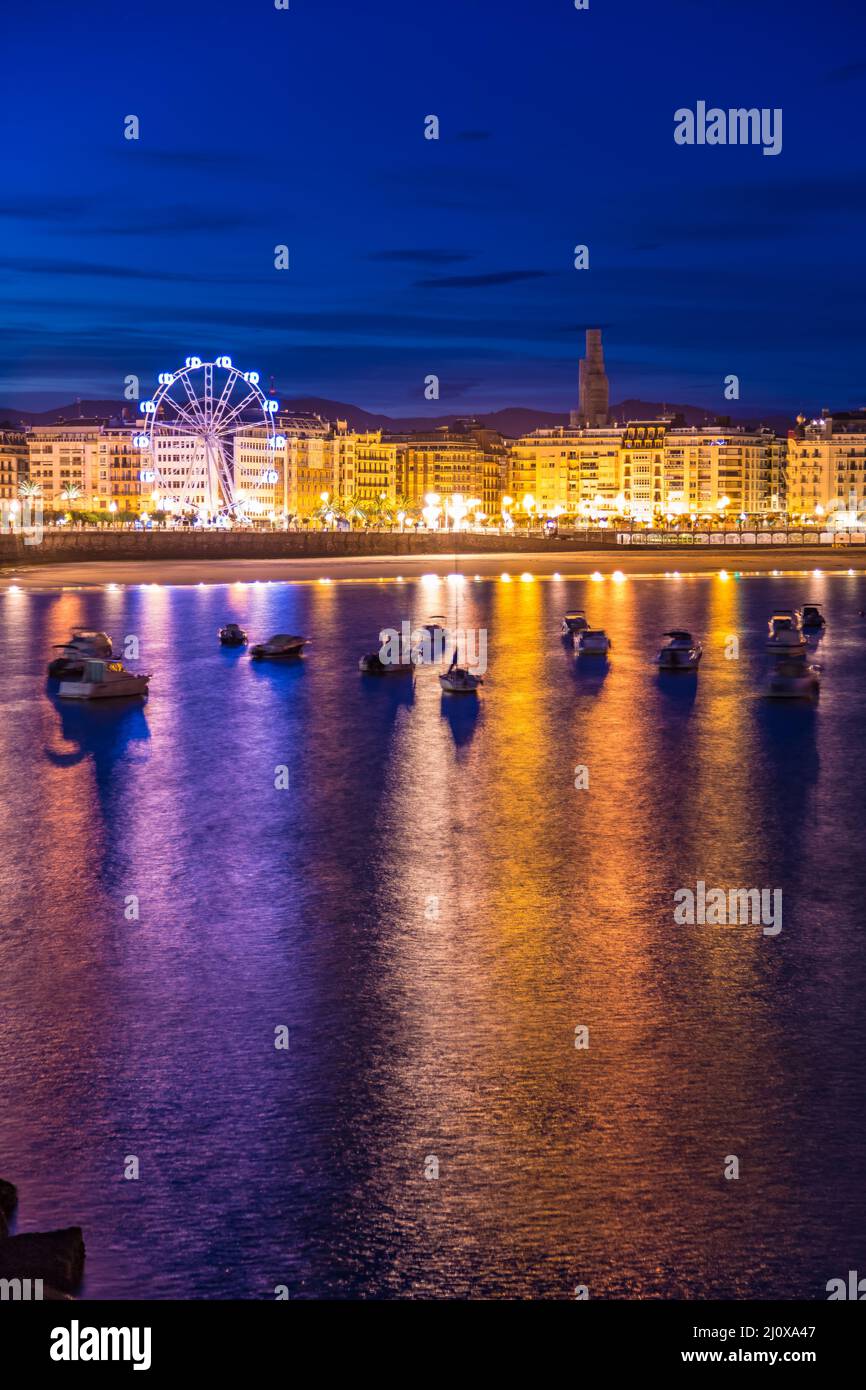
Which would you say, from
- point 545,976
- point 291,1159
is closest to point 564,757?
point 545,976

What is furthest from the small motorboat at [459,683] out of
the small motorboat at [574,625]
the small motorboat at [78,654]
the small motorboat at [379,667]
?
the small motorboat at [574,625]

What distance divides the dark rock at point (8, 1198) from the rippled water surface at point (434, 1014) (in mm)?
146

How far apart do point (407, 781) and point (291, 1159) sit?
17.1 metres

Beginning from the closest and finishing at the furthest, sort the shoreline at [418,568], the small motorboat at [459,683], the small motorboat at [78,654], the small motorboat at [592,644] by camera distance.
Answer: the small motorboat at [459,683], the small motorboat at [78,654], the small motorboat at [592,644], the shoreline at [418,568]

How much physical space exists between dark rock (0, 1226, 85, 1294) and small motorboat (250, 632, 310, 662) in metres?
43.0

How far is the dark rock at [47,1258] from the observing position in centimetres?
1068

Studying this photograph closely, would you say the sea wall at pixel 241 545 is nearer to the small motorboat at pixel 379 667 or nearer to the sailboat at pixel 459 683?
the small motorboat at pixel 379 667

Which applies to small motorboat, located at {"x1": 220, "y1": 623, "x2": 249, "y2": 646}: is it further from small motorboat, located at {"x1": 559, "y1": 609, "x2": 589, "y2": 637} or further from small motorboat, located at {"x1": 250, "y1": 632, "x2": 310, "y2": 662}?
small motorboat, located at {"x1": 559, "y1": 609, "x2": 589, "y2": 637}

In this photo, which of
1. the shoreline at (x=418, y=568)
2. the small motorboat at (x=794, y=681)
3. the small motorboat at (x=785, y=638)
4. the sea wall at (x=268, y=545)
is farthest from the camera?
the sea wall at (x=268, y=545)

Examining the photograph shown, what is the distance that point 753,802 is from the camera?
90.4ft

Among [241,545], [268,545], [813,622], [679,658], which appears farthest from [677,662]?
[268,545]

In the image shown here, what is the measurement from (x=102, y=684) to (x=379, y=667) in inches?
370

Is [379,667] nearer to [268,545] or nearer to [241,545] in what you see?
[241,545]
